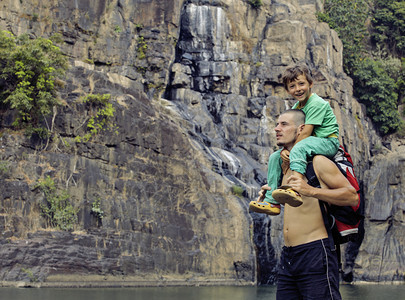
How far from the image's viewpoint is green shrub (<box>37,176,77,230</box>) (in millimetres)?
28891

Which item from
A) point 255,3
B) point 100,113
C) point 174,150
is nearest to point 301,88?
point 100,113

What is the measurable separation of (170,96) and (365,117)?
19626 mm

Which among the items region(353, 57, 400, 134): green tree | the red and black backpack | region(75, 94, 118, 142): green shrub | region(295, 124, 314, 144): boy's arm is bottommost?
the red and black backpack

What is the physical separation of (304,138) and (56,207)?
25.9 metres

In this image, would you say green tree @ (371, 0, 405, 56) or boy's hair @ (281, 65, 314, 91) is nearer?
boy's hair @ (281, 65, 314, 91)

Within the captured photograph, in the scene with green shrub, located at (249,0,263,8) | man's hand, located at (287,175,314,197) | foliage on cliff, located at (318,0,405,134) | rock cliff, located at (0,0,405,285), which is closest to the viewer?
man's hand, located at (287,175,314,197)

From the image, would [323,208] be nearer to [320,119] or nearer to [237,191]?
[320,119]

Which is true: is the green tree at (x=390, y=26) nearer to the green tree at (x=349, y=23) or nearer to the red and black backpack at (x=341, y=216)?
the green tree at (x=349, y=23)

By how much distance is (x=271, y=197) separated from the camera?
15.1 ft

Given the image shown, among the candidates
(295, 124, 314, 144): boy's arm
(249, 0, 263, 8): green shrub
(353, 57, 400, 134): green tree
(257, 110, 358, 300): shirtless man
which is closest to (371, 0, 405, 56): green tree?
(353, 57, 400, 134): green tree

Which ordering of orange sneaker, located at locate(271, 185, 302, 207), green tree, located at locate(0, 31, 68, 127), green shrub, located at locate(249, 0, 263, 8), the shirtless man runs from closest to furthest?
orange sneaker, located at locate(271, 185, 302, 207)
the shirtless man
green tree, located at locate(0, 31, 68, 127)
green shrub, located at locate(249, 0, 263, 8)

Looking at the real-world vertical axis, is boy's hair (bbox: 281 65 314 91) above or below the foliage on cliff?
below

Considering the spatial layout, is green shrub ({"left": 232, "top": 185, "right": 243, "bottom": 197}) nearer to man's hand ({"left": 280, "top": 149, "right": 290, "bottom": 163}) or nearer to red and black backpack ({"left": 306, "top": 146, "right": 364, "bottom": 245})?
man's hand ({"left": 280, "top": 149, "right": 290, "bottom": 163})

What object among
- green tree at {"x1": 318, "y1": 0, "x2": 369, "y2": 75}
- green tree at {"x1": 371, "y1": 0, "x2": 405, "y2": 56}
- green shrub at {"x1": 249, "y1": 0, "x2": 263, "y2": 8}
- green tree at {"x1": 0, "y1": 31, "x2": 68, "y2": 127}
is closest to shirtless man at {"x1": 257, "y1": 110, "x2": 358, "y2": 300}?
green tree at {"x1": 0, "y1": 31, "x2": 68, "y2": 127}
